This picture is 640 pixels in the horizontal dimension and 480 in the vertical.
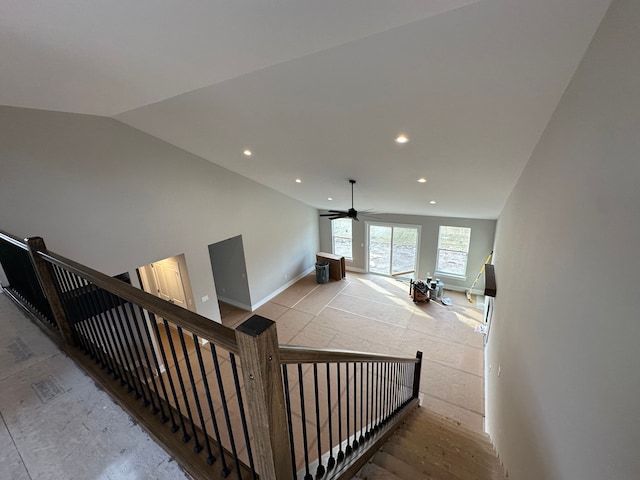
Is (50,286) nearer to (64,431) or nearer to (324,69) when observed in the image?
(64,431)

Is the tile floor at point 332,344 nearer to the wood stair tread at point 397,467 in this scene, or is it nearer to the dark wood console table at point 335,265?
the dark wood console table at point 335,265

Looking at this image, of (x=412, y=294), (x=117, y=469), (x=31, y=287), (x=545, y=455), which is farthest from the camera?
(x=412, y=294)

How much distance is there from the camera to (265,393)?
2.85ft

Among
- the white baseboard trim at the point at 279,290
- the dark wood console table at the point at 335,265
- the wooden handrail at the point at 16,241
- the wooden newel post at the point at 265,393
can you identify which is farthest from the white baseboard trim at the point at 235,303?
the wooden newel post at the point at 265,393

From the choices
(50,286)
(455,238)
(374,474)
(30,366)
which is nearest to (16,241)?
(50,286)

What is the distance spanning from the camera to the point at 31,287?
8.40ft

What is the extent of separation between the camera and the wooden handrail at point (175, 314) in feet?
2.91

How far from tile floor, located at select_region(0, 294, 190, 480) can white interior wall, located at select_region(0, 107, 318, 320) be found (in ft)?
7.14

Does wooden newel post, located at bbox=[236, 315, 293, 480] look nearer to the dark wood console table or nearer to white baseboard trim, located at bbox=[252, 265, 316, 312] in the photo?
white baseboard trim, located at bbox=[252, 265, 316, 312]

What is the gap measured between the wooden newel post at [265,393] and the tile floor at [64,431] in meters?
0.64

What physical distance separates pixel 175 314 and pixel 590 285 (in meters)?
1.79

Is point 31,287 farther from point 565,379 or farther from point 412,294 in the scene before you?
point 412,294

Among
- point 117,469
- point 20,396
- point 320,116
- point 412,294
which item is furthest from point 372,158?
point 412,294

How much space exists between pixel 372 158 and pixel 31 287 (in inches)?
164
